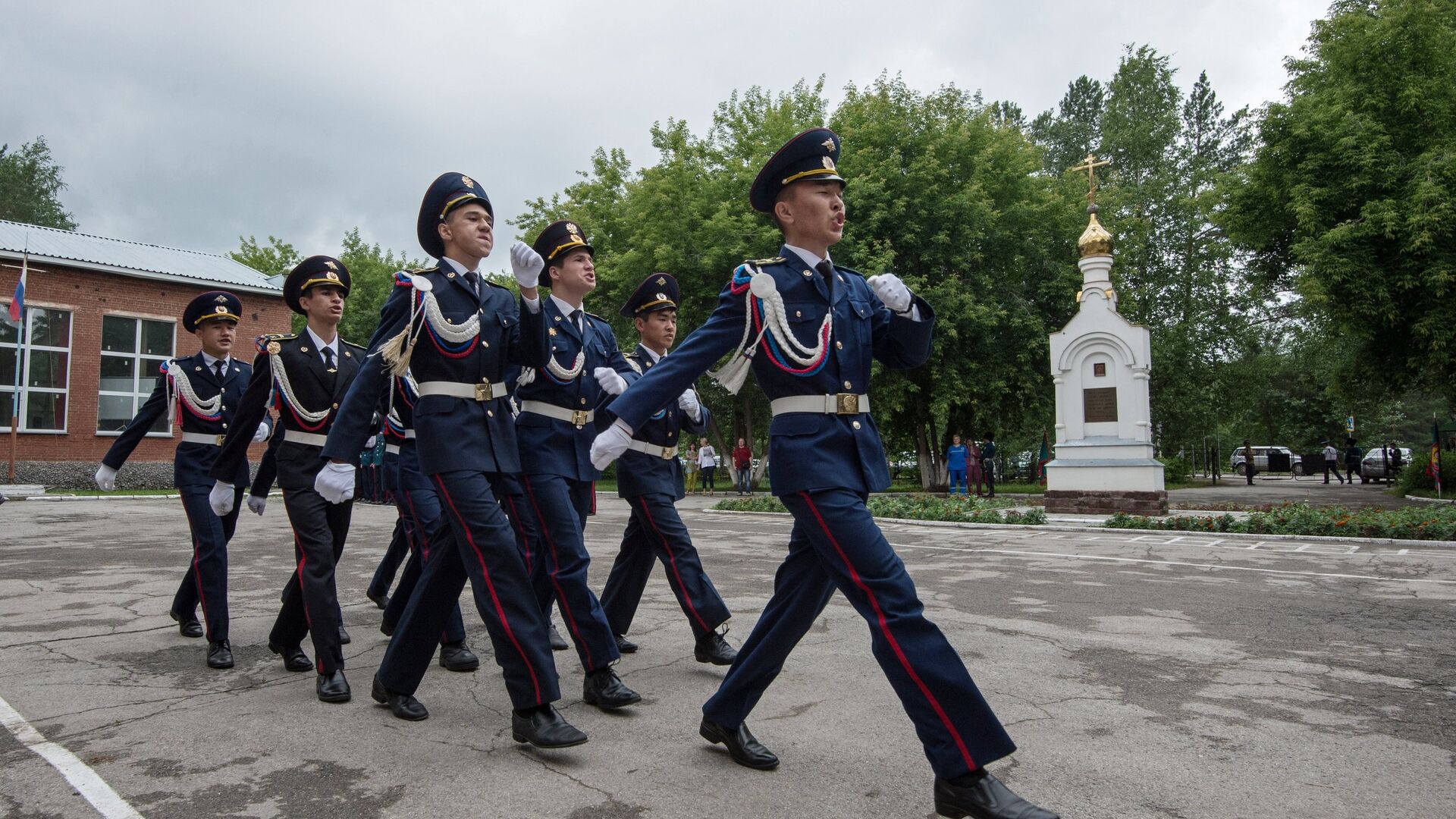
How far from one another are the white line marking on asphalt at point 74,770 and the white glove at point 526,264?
2.24 metres

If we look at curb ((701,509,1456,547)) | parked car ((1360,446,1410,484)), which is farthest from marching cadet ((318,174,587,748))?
parked car ((1360,446,1410,484))

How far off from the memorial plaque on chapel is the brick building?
68.7 feet

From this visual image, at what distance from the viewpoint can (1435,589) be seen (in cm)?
753

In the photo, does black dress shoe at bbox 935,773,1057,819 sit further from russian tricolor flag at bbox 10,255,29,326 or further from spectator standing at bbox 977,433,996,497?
russian tricolor flag at bbox 10,255,29,326

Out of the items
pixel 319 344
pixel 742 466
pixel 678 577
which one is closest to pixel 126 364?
pixel 742 466

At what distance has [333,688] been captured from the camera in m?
4.18

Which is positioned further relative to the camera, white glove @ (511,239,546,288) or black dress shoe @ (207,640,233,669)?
black dress shoe @ (207,640,233,669)

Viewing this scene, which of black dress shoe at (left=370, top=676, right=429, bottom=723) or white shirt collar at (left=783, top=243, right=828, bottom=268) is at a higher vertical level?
white shirt collar at (left=783, top=243, right=828, bottom=268)

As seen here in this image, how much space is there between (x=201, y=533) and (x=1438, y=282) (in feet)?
70.9

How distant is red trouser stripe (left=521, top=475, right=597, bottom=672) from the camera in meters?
4.07

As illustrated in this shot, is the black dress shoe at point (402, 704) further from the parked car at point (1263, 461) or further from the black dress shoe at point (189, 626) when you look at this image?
the parked car at point (1263, 461)

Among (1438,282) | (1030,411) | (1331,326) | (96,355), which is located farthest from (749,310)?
(96,355)

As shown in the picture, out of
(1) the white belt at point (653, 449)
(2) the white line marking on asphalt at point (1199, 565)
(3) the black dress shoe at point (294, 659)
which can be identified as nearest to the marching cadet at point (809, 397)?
(1) the white belt at point (653, 449)

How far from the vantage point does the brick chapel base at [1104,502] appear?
658 inches
